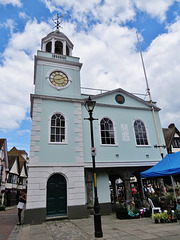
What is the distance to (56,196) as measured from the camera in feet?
34.4

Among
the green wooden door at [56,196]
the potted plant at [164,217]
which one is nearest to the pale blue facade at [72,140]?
the green wooden door at [56,196]

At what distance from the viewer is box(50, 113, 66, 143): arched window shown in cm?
1175

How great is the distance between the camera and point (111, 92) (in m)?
14.9

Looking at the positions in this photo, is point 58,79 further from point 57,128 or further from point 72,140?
point 72,140

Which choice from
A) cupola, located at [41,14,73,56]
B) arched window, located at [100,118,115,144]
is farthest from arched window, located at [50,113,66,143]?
cupola, located at [41,14,73,56]

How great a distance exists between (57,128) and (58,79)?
13.6ft

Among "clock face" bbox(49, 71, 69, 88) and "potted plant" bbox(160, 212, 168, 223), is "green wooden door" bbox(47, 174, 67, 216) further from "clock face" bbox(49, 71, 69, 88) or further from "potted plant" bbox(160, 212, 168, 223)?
"clock face" bbox(49, 71, 69, 88)

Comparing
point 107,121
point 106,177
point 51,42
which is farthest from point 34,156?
point 51,42

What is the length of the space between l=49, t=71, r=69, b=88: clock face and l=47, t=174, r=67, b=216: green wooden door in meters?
6.87

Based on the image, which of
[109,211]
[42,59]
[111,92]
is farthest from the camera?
[111,92]

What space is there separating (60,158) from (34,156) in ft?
5.41

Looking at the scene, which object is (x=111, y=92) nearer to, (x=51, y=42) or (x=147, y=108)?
(x=147, y=108)

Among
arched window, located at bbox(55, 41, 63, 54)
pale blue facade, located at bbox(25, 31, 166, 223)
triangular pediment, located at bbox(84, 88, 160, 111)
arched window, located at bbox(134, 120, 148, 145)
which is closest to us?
pale blue facade, located at bbox(25, 31, 166, 223)

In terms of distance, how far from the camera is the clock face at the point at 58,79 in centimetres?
1333
